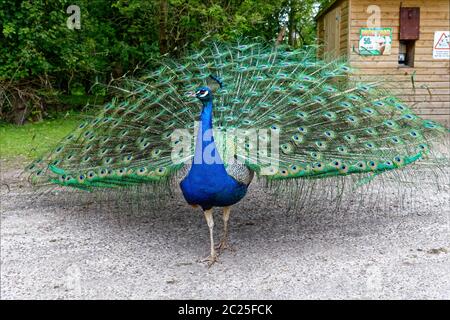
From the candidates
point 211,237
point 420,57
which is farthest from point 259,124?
point 420,57

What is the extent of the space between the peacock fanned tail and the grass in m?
3.36

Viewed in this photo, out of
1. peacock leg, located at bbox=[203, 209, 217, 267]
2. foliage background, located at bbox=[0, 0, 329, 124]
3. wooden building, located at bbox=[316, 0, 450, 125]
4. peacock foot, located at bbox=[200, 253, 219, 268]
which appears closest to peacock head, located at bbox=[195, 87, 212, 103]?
peacock leg, located at bbox=[203, 209, 217, 267]

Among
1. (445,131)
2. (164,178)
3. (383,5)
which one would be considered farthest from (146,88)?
(383,5)

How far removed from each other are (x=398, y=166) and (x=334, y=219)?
1.31 m

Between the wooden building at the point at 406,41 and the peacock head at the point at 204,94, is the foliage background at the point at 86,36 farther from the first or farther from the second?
the peacock head at the point at 204,94

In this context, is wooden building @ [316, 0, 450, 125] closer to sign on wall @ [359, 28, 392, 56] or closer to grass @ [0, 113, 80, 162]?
sign on wall @ [359, 28, 392, 56]

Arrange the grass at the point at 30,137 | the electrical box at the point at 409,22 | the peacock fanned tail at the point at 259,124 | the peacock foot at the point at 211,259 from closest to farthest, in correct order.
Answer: the peacock fanned tail at the point at 259,124 < the peacock foot at the point at 211,259 < the grass at the point at 30,137 < the electrical box at the point at 409,22

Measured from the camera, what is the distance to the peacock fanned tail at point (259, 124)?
3.83 m

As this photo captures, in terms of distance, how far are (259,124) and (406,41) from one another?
847cm

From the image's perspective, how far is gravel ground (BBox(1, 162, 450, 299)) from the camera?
350 cm

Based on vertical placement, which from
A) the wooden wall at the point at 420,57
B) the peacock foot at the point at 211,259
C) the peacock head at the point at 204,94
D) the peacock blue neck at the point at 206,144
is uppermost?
the wooden wall at the point at 420,57

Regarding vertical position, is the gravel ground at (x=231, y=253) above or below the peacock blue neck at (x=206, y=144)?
below

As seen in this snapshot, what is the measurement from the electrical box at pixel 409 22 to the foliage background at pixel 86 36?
2.76 meters

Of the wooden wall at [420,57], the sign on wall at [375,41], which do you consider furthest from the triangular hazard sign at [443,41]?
the sign on wall at [375,41]
